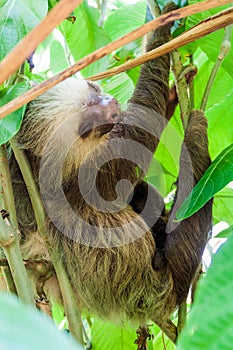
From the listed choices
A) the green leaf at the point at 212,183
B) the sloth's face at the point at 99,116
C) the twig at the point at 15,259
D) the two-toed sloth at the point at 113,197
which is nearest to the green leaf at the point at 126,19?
the two-toed sloth at the point at 113,197

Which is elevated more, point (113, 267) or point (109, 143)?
point (109, 143)

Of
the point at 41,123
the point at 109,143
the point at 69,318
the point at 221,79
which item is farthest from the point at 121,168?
the point at 69,318

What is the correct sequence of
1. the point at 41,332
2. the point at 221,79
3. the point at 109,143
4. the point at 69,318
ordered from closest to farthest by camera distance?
1. the point at 41,332
2. the point at 69,318
3. the point at 221,79
4. the point at 109,143

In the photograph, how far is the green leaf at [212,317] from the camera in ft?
1.32

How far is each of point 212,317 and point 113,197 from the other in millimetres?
2466

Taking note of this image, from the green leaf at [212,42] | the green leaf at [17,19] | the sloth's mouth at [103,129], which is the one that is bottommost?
the sloth's mouth at [103,129]

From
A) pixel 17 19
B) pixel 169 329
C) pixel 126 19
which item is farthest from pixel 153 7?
pixel 169 329

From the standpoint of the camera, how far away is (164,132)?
9.30 ft

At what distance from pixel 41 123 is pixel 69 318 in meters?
1.22

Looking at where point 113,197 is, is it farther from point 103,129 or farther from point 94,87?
point 94,87

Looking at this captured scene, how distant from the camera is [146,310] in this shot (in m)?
2.54

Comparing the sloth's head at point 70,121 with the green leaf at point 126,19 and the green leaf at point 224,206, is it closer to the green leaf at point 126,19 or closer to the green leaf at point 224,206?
the green leaf at point 126,19

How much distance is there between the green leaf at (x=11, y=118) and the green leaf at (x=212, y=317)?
1125 millimetres

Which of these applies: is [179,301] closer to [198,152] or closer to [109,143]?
[198,152]
